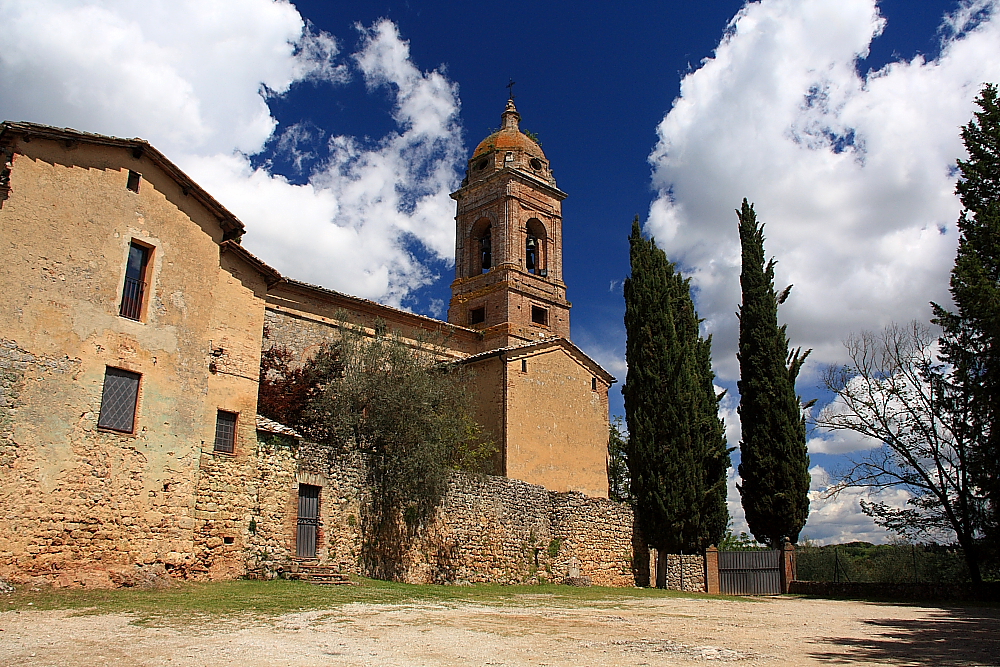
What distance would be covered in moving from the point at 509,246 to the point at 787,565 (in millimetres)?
18892

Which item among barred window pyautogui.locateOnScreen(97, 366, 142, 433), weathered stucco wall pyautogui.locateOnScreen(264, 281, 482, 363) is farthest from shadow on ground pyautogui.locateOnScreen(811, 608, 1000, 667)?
weathered stucco wall pyautogui.locateOnScreen(264, 281, 482, 363)

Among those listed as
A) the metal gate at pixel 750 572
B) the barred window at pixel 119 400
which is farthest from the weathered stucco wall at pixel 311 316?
the metal gate at pixel 750 572

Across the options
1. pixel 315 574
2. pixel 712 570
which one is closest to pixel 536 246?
pixel 712 570

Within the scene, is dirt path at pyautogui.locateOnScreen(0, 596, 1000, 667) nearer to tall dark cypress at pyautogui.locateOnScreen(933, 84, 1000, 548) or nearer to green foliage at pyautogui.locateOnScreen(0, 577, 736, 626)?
green foliage at pyautogui.locateOnScreen(0, 577, 736, 626)

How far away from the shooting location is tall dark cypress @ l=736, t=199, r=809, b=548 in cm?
2589

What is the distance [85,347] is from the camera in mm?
13102

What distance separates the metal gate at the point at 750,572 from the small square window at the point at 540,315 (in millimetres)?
14730

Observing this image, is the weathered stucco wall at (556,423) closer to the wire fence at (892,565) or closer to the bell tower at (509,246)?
the bell tower at (509,246)

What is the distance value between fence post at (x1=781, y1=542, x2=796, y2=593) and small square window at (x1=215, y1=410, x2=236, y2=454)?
19.4 m

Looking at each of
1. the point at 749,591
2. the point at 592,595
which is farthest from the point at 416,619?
the point at 749,591

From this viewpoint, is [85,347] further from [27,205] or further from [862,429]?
[862,429]

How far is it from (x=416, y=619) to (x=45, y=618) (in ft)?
15.7

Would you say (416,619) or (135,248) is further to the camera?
(135,248)

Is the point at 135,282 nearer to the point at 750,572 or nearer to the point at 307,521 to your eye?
the point at 307,521
